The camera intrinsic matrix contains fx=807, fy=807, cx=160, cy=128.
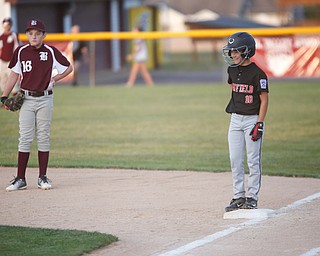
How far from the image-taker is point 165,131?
54.6ft

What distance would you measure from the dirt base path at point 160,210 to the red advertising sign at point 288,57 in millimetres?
14780

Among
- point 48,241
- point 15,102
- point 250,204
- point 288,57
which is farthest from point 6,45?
point 48,241

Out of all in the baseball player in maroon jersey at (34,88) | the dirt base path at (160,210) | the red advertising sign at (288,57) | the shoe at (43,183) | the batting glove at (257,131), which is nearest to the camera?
the dirt base path at (160,210)

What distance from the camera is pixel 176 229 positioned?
7.86m

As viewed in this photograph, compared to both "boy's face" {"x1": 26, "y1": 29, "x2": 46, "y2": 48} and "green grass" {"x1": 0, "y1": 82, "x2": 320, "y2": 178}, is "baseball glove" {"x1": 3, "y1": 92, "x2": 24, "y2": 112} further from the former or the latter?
"green grass" {"x1": 0, "y1": 82, "x2": 320, "y2": 178}

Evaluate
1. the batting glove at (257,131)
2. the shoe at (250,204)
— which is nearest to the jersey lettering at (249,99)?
the batting glove at (257,131)

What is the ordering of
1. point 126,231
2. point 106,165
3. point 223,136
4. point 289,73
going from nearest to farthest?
point 126,231 → point 106,165 → point 223,136 → point 289,73

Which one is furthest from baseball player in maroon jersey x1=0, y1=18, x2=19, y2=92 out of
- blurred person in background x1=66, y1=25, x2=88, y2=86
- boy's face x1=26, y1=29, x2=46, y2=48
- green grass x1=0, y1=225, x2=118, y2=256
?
green grass x1=0, y1=225, x2=118, y2=256

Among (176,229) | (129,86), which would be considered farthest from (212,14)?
(176,229)

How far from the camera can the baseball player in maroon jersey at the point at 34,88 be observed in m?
9.86

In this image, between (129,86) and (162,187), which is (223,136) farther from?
(129,86)

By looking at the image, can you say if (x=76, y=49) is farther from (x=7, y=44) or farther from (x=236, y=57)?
(x=236, y=57)

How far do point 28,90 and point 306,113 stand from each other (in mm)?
10660

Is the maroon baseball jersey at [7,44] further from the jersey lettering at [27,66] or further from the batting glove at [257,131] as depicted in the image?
the batting glove at [257,131]
